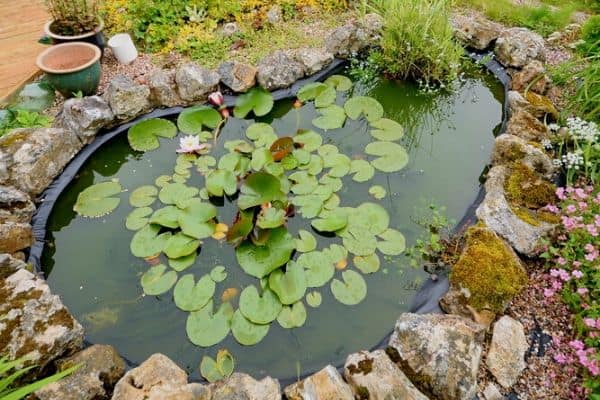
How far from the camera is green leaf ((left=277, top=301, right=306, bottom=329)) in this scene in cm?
234

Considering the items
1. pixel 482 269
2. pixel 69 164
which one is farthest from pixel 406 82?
pixel 69 164

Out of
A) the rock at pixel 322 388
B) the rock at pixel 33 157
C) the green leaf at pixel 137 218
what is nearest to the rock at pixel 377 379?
→ the rock at pixel 322 388

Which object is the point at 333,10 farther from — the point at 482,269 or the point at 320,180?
the point at 482,269

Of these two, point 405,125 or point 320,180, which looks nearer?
point 320,180

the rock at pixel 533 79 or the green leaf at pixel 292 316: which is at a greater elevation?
the rock at pixel 533 79

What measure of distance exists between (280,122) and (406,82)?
3.93 feet

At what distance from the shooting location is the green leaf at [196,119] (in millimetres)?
3402

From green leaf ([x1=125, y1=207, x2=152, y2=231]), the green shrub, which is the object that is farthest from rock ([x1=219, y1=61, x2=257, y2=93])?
green leaf ([x1=125, y1=207, x2=152, y2=231])

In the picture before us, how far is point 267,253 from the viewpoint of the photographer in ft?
8.45

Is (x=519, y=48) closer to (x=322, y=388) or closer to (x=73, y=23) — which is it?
(x=322, y=388)

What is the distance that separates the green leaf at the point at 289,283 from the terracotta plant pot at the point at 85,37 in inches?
113

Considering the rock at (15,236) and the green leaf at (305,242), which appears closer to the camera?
the rock at (15,236)

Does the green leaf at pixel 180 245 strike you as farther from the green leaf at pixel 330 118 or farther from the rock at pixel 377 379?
the green leaf at pixel 330 118

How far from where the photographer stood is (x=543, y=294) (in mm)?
2322
